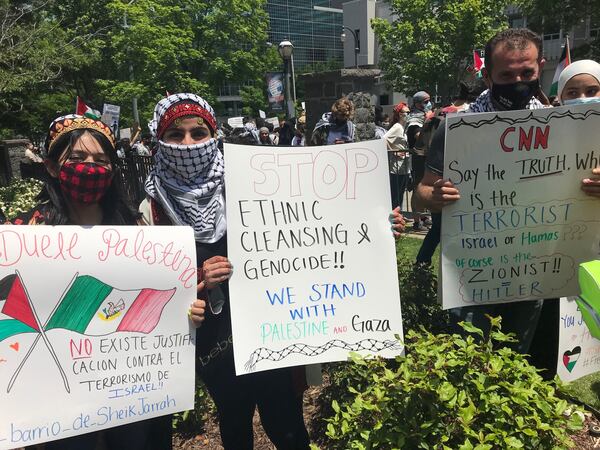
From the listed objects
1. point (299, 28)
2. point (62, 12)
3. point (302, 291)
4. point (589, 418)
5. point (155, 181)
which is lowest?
point (589, 418)

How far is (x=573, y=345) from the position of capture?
2469 millimetres

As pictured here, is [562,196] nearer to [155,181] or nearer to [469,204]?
[469,204]

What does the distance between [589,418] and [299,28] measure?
106 metres

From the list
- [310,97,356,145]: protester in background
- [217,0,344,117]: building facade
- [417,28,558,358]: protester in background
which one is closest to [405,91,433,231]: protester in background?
[310,97,356,145]: protester in background

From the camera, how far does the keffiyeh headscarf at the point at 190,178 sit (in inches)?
79.5

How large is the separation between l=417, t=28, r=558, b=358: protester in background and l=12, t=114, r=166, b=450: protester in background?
53.1 inches

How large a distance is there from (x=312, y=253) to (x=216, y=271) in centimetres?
42

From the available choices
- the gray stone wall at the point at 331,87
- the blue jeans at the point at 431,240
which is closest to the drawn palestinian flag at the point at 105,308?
the blue jeans at the point at 431,240

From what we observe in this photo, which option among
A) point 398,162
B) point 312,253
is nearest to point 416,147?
point 398,162

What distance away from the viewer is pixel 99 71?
1168 inches

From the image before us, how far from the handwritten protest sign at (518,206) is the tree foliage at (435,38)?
97.0 ft

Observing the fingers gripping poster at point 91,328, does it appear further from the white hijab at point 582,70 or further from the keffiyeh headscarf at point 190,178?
the white hijab at point 582,70

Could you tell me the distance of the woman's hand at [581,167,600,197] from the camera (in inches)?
82.0

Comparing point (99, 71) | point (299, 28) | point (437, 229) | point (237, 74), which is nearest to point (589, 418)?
point (437, 229)
